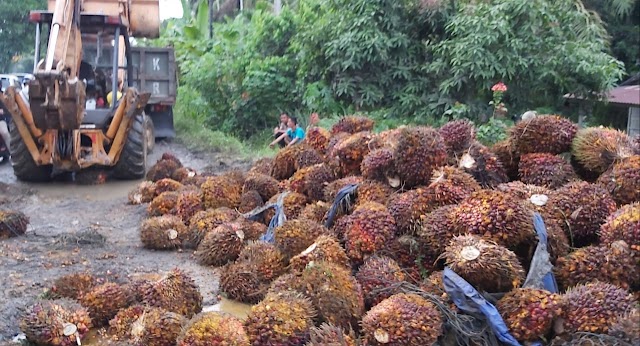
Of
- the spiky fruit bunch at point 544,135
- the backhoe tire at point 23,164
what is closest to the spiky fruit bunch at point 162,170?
the backhoe tire at point 23,164

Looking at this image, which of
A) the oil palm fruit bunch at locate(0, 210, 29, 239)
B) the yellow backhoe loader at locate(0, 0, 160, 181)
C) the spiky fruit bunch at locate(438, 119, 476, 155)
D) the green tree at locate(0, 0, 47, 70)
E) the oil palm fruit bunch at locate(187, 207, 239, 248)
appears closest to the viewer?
the spiky fruit bunch at locate(438, 119, 476, 155)

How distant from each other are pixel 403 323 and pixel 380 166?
1.97 m

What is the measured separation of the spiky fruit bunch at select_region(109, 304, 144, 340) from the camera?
391 centimetres

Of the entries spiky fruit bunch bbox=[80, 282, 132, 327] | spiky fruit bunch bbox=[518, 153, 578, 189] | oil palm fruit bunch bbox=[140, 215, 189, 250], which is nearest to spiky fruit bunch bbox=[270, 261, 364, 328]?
spiky fruit bunch bbox=[80, 282, 132, 327]

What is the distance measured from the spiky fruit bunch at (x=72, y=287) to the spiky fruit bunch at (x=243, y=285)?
927 mm

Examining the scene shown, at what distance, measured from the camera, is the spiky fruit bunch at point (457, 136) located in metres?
5.34

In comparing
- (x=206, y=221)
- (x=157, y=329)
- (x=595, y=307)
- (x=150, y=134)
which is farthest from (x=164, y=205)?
(x=150, y=134)

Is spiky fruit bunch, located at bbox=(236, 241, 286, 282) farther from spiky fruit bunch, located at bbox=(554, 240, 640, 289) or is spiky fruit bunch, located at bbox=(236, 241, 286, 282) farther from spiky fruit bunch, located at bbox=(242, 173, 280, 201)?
spiky fruit bunch, located at bbox=(554, 240, 640, 289)

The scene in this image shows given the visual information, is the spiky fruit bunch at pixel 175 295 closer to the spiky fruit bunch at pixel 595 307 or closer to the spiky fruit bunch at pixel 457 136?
the spiky fruit bunch at pixel 595 307

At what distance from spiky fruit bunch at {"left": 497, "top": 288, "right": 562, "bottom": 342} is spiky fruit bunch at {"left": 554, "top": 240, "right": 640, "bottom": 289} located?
1.26ft

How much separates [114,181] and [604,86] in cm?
Answer: 862

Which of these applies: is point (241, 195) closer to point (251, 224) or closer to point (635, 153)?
point (251, 224)

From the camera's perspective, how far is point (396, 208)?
4582 mm

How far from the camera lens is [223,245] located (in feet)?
17.9
